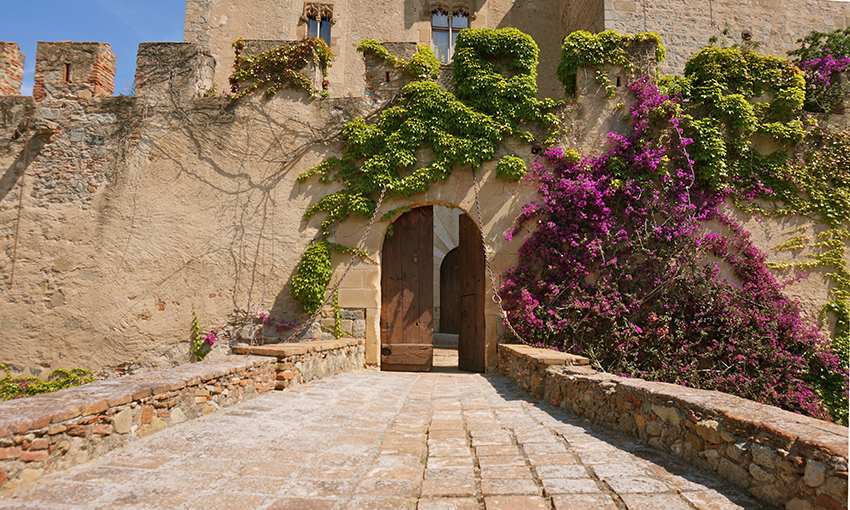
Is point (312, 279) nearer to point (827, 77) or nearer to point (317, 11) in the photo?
point (317, 11)

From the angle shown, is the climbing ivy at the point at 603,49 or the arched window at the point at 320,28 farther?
the arched window at the point at 320,28

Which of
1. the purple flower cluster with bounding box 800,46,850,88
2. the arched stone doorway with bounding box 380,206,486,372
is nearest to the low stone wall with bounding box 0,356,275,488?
the arched stone doorway with bounding box 380,206,486,372

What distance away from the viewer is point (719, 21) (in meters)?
10.3

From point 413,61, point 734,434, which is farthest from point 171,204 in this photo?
point 734,434

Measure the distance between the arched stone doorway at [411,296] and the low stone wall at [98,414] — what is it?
134 inches

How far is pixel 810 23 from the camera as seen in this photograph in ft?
34.7

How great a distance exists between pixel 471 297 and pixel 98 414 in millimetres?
5571

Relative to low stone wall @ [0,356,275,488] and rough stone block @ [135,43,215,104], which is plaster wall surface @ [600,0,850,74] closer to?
rough stone block @ [135,43,215,104]

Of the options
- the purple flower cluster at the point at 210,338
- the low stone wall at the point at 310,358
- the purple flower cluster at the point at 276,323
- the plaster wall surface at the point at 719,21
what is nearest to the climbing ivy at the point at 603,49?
the plaster wall surface at the point at 719,21

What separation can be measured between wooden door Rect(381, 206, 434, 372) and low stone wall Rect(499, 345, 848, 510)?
139 inches

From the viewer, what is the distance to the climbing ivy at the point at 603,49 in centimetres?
Result: 738

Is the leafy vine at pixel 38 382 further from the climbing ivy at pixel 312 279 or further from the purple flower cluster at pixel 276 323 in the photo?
the climbing ivy at pixel 312 279

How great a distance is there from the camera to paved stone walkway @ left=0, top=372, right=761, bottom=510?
2.21 meters

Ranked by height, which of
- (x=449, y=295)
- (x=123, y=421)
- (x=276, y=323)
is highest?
(x=449, y=295)
